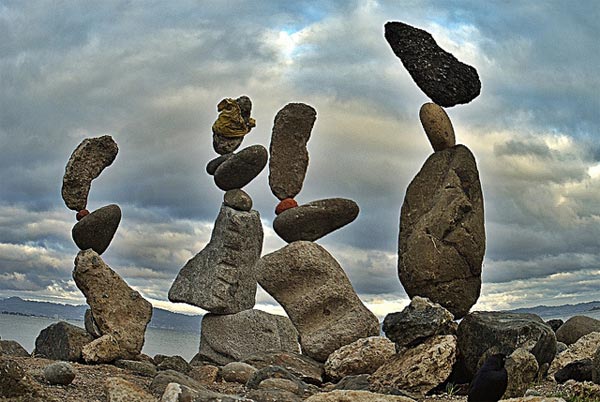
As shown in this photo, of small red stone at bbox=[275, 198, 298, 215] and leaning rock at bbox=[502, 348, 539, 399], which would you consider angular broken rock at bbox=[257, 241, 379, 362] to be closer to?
small red stone at bbox=[275, 198, 298, 215]

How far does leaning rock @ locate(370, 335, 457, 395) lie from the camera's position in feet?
34.3

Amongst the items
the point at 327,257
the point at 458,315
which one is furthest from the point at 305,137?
the point at 458,315

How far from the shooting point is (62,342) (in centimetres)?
1353

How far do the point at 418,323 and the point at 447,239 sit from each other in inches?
58.2

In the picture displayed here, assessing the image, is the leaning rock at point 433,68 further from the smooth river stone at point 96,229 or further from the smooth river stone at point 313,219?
the smooth river stone at point 96,229

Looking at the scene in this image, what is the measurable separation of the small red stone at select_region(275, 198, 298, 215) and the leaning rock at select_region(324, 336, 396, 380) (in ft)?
10.5

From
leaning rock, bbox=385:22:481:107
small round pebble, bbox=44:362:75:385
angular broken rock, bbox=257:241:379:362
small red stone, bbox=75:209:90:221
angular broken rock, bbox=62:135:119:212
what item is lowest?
small round pebble, bbox=44:362:75:385

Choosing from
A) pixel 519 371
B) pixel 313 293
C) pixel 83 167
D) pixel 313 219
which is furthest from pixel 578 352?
pixel 83 167

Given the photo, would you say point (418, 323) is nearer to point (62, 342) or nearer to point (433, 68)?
point (433, 68)

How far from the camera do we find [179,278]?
16281mm

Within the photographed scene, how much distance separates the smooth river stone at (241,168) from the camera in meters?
15.4

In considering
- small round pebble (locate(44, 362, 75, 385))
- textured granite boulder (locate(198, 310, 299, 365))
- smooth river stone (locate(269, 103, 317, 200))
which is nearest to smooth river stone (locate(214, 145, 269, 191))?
smooth river stone (locate(269, 103, 317, 200))

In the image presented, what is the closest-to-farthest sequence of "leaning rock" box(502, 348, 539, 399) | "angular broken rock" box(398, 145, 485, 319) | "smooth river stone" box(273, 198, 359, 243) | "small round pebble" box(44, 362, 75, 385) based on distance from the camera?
"leaning rock" box(502, 348, 539, 399) < "small round pebble" box(44, 362, 75, 385) < "angular broken rock" box(398, 145, 485, 319) < "smooth river stone" box(273, 198, 359, 243)

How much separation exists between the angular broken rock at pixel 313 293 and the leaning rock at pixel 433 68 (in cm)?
323
